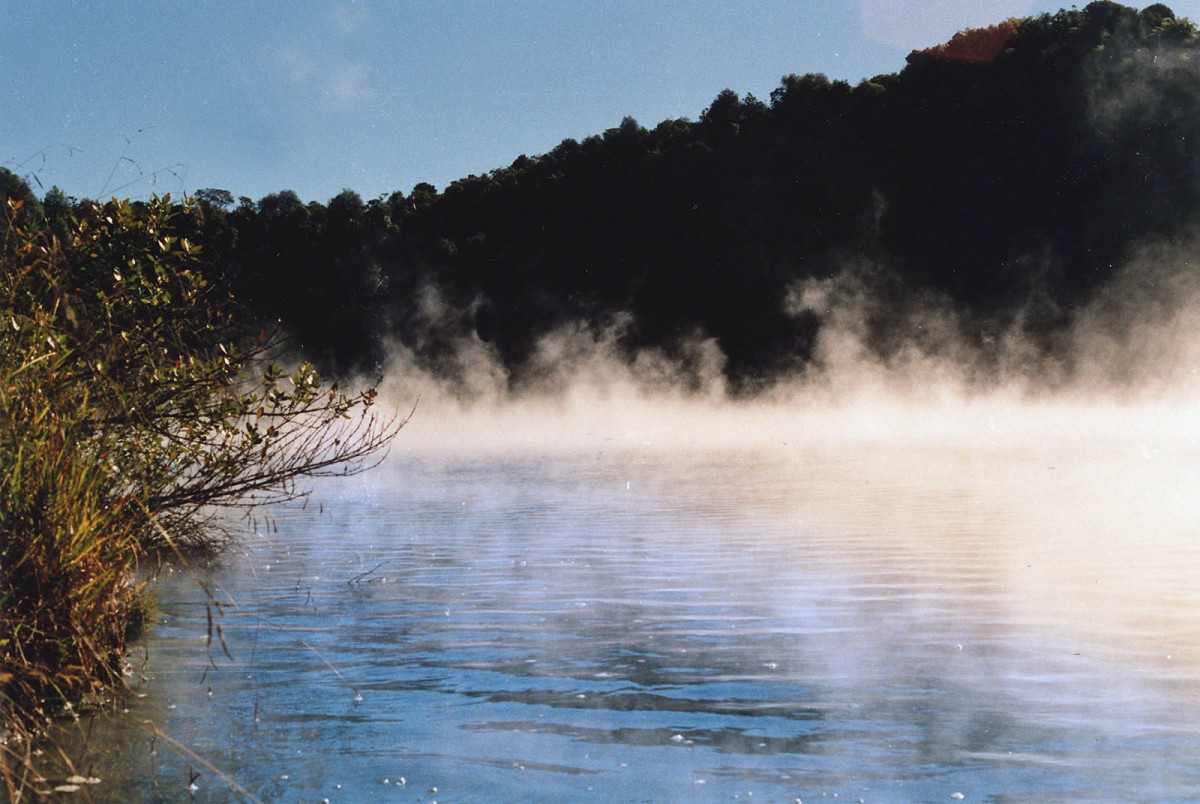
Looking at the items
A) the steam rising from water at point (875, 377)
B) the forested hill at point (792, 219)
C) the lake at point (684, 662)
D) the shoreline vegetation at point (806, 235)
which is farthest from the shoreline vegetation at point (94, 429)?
the forested hill at point (792, 219)

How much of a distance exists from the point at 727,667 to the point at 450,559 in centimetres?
527

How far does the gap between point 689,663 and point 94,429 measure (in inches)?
139

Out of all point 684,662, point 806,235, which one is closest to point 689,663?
point 684,662

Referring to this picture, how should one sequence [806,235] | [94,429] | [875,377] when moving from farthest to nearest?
[806,235], [875,377], [94,429]

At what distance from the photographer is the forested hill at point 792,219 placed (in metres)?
Answer: 51.9

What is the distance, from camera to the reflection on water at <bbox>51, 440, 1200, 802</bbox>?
549cm

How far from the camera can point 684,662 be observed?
7.53 m

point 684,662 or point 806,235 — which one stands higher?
point 806,235

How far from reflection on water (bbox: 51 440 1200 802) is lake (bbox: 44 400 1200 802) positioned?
0.02 metres

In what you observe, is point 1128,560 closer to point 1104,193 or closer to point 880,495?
point 880,495

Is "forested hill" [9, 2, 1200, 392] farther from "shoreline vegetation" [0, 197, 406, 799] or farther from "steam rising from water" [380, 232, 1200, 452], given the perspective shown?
"shoreline vegetation" [0, 197, 406, 799]

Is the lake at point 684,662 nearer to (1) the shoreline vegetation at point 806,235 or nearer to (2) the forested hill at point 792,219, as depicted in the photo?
(1) the shoreline vegetation at point 806,235

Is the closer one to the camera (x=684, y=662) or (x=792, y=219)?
(x=684, y=662)

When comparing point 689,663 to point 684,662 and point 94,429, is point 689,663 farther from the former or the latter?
point 94,429
